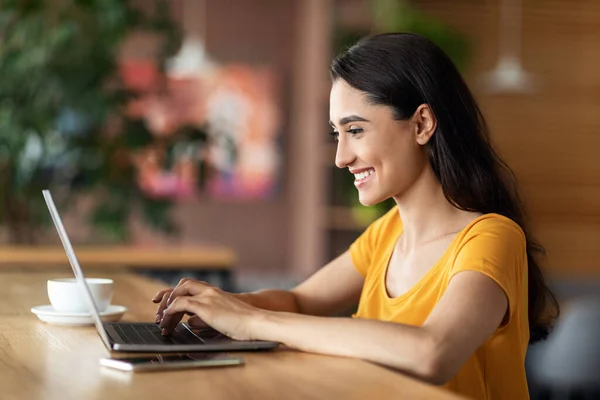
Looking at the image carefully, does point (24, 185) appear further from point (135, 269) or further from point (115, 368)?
point (115, 368)

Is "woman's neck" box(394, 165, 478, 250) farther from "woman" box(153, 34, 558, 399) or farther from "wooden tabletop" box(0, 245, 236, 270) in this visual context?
"wooden tabletop" box(0, 245, 236, 270)

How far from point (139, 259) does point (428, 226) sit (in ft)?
8.00

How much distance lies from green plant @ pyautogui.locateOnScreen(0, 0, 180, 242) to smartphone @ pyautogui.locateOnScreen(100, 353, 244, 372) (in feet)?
10.2

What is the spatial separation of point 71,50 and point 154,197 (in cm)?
78

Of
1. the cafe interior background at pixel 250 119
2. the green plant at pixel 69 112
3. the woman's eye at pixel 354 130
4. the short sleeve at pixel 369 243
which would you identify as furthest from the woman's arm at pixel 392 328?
the green plant at pixel 69 112

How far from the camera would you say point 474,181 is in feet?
5.97

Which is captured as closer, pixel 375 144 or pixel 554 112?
pixel 375 144

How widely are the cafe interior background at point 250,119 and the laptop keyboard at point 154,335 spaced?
0.69m

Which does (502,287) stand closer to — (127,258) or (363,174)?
(363,174)

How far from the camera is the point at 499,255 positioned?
1.62 metres

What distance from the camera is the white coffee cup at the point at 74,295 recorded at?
72.6 inches

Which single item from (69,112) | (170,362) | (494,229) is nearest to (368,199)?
(494,229)

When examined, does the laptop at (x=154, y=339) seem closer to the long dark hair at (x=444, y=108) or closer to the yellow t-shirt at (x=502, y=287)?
the yellow t-shirt at (x=502, y=287)

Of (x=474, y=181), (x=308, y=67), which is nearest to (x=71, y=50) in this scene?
(x=474, y=181)
